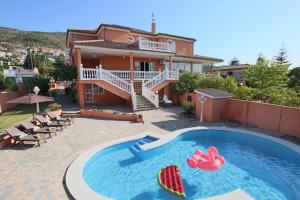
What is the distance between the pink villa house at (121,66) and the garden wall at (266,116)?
7680 millimetres

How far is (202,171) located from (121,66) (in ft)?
58.0

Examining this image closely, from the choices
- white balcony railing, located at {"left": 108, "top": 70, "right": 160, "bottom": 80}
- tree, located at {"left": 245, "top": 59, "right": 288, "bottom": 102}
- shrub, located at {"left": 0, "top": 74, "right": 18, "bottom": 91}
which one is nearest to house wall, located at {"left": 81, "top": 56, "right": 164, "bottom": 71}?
A: white balcony railing, located at {"left": 108, "top": 70, "right": 160, "bottom": 80}

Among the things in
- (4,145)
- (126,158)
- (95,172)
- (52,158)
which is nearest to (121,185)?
(95,172)

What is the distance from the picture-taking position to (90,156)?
27.1 feet

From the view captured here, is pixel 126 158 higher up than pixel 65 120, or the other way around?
pixel 65 120

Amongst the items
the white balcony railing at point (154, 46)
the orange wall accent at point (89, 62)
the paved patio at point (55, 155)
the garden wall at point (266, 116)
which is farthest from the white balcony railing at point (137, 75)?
the garden wall at point (266, 116)

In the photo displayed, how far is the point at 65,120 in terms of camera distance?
13133mm

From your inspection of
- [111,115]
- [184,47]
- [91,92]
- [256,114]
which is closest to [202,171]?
[256,114]

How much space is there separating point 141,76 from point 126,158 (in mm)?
13431

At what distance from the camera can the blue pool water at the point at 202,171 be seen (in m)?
6.43

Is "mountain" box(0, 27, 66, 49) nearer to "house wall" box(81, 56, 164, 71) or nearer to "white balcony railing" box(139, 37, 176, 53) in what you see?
"house wall" box(81, 56, 164, 71)

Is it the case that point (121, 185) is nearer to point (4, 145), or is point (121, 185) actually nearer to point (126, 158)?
point (126, 158)

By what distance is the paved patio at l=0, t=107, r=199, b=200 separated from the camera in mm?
5918

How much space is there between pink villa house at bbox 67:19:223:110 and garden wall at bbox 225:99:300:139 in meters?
7.68
